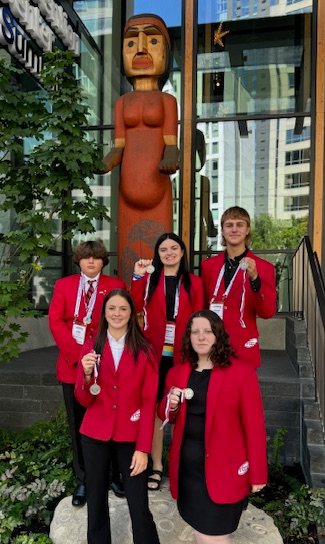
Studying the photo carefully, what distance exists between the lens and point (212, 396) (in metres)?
2.37

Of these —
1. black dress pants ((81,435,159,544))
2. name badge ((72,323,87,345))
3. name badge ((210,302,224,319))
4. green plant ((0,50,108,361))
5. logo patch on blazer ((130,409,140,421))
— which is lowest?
black dress pants ((81,435,159,544))

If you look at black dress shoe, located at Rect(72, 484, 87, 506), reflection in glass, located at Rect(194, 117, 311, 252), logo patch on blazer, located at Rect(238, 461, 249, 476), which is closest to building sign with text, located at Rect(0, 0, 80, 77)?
reflection in glass, located at Rect(194, 117, 311, 252)

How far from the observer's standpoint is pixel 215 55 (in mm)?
8758

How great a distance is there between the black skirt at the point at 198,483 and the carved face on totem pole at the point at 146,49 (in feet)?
11.6

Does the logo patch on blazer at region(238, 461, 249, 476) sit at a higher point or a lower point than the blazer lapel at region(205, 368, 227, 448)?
lower

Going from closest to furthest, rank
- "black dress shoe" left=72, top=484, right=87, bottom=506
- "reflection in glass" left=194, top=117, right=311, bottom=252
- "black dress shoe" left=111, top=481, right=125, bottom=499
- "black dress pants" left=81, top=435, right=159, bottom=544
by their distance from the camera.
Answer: "black dress pants" left=81, top=435, right=159, bottom=544, "black dress shoe" left=72, top=484, right=87, bottom=506, "black dress shoe" left=111, top=481, right=125, bottom=499, "reflection in glass" left=194, top=117, right=311, bottom=252

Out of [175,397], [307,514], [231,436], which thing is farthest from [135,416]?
[307,514]

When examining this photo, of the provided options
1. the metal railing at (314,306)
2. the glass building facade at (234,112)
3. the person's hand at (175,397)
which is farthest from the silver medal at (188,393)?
the glass building facade at (234,112)

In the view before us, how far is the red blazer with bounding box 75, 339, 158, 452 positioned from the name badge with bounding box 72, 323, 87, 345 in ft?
1.89

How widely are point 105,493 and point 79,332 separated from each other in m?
0.99

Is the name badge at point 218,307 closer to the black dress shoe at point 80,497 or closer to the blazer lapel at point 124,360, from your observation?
the blazer lapel at point 124,360

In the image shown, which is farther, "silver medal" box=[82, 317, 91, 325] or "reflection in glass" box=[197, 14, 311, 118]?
"reflection in glass" box=[197, 14, 311, 118]

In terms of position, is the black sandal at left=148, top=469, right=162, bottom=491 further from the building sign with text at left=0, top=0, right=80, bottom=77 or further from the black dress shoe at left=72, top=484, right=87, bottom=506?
the building sign with text at left=0, top=0, right=80, bottom=77

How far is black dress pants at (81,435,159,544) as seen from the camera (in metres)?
2.54
